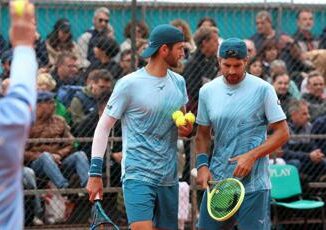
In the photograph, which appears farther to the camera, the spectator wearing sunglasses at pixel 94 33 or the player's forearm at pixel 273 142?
the spectator wearing sunglasses at pixel 94 33

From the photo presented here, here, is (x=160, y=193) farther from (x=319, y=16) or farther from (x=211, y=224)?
(x=319, y=16)

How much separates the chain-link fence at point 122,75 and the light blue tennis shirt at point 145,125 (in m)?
2.36

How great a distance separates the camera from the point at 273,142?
24.3ft

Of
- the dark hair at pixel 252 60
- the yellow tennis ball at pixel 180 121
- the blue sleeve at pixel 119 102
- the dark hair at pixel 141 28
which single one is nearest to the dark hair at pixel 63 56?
Answer: the dark hair at pixel 141 28

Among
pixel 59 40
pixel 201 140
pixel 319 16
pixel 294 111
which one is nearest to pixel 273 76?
pixel 294 111

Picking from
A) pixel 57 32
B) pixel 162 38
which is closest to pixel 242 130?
pixel 162 38

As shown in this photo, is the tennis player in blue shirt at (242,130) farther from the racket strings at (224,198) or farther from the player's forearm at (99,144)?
the player's forearm at (99,144)

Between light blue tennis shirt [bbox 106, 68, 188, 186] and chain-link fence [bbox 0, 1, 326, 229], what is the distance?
2.36m

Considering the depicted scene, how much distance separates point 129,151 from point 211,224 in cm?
87

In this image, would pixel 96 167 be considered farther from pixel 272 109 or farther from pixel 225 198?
pixel 272 109

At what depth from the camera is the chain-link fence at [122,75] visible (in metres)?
9.93

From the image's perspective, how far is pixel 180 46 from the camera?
7.75 m

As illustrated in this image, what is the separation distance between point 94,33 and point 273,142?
12.8ft

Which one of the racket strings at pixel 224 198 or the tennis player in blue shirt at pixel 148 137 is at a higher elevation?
the tennis player in blue shirt at pixel 148 137
